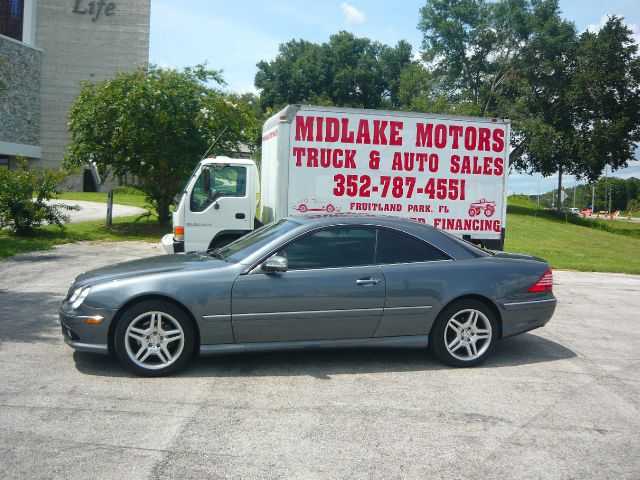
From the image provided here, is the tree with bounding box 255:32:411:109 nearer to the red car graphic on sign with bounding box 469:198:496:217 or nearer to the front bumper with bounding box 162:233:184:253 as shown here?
the front bumper with bounding box 162:233:184:253

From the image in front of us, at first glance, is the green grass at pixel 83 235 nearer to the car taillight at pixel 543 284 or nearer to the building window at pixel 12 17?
the car taillight at pixel 543 284

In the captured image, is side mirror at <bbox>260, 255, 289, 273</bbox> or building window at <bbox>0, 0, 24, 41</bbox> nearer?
side mirror at <bbox>260, 255, 289, 273</bbox>

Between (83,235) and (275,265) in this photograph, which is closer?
(275,265)

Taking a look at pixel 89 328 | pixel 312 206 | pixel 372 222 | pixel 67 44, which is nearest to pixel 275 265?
pixel 372 222

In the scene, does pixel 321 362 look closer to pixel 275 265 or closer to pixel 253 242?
pixel 275 265

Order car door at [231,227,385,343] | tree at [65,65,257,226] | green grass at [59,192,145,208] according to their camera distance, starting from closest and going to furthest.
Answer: car door at [231,227,385,343]
tree at [65,65,257,226]
green grass at [59,192,145,208]

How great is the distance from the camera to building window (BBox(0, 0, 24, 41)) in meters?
57.2

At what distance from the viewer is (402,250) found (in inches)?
256

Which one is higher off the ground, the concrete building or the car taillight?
the concrete building

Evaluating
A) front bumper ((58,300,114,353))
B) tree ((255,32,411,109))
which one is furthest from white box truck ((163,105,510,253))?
tree ((255,32,411,109))

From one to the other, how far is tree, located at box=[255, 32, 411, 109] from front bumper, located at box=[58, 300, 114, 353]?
51516mm

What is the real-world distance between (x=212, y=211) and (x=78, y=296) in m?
5.86

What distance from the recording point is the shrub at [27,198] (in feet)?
56.0

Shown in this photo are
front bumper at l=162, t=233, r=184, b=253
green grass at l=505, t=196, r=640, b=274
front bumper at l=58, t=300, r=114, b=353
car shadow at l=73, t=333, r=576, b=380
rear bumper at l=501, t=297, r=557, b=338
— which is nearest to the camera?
front bumper at l=58, t=300, r=114, b=353
